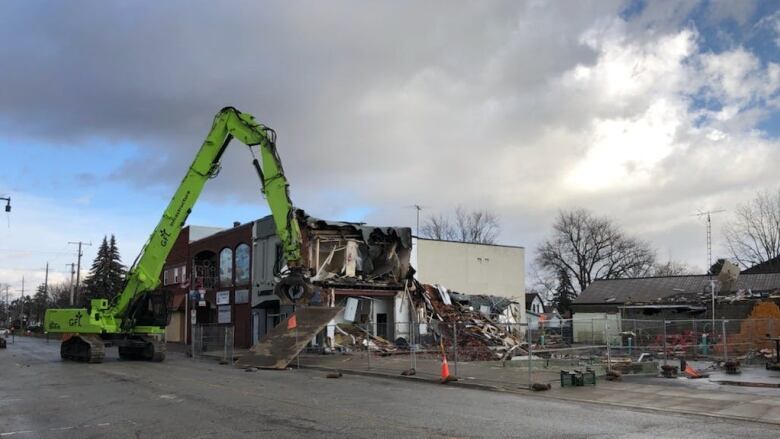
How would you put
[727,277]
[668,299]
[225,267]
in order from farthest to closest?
[727,277] → [668,299] → [225,267]

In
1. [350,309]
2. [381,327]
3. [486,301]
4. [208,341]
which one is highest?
[486,301]

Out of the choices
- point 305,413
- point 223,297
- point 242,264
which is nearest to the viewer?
point 305,413

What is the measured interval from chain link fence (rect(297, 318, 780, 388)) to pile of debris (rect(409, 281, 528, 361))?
0.06m

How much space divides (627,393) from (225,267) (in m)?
31.2

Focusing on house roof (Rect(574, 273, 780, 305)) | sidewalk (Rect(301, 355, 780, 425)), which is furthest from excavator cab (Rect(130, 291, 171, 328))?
house roof (Rect(574, 273, 780, 305))

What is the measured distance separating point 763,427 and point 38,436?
11.9 metres

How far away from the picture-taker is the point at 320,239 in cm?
3347

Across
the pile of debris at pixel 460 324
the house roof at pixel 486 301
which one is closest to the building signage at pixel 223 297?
the pile of debris at pixel 460 324

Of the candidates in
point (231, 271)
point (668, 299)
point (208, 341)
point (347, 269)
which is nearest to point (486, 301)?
point (347, 269)

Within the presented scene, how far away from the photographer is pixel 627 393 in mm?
15125

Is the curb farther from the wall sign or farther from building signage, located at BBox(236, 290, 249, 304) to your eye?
the wall sign

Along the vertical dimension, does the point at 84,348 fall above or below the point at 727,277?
below

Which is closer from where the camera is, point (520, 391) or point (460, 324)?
point (520, 391)

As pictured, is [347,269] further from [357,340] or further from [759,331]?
[759,331]
